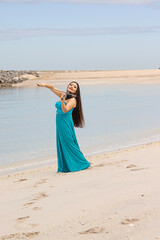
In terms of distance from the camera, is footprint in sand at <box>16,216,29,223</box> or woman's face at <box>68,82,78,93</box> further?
woman's face at <box>68,82,78,93</box>

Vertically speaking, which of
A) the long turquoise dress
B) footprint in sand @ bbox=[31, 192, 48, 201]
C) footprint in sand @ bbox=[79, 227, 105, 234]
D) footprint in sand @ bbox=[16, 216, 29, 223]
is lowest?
footprint in sand @ bbox=[79, 227, 105, 234]

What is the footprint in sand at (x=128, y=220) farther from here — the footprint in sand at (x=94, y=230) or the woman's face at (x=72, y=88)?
the woman's face at (x=72, y=88)

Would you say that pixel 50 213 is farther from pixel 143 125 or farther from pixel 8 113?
pixel 8 113

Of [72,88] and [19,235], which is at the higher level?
[72,88]

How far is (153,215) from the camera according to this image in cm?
457

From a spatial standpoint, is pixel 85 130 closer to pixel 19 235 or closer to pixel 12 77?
pixel 19 235

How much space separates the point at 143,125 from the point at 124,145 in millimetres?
3468

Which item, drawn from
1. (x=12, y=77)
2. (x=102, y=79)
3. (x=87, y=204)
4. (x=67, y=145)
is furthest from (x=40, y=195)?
(x=12, y=77)

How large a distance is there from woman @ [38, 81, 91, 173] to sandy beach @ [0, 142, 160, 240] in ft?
0.80

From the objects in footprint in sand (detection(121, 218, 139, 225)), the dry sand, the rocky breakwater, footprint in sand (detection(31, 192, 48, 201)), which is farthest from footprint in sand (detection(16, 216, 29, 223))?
the rocky breakwater

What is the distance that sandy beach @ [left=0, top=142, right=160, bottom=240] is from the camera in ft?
14.3

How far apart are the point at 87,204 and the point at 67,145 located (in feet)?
8.47

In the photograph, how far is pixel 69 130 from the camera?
304 inches

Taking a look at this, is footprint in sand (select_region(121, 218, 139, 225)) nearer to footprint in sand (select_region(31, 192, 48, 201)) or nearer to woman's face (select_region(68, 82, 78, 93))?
footprint in sand (select_region(31, 192, 48, 201))
